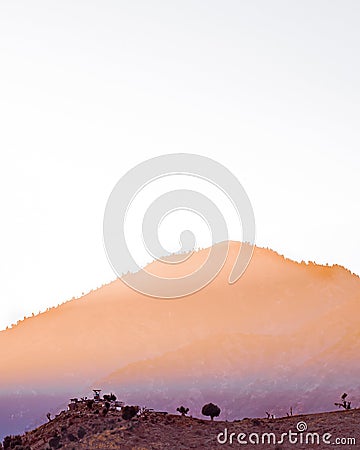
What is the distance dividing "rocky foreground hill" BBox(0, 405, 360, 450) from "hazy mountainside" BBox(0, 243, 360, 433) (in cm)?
10208

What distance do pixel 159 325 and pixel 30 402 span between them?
154ft

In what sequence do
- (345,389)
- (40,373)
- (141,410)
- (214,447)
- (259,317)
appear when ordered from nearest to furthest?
(214,447)
(141,410)
(345,389)
(40,373)
(259,317)

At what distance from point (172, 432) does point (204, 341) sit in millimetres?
139220

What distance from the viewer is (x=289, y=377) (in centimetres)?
15975

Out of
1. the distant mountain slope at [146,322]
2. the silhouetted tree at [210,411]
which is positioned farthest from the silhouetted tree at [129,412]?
the distant mountain slope at [146,322]

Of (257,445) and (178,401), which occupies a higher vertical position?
(178,401)

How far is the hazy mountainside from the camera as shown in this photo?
535 feet

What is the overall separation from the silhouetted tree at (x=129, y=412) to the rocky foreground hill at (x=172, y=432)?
432 millimetres

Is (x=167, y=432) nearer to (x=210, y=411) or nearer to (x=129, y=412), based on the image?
(x=129, y=412)

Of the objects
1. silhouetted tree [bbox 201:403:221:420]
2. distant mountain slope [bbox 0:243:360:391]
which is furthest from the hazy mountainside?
silhouetted tree [bbox 201:403:221:420]

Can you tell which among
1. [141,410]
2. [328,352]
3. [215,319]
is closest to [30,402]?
[215,319]

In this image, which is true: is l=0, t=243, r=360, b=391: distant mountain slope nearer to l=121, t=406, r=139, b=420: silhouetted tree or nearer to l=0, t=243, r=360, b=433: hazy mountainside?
l=0, t=243, r=360, b=433: hazy mountainside

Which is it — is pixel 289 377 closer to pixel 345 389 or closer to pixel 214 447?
pixel 345 389

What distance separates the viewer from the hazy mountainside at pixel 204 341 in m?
163
